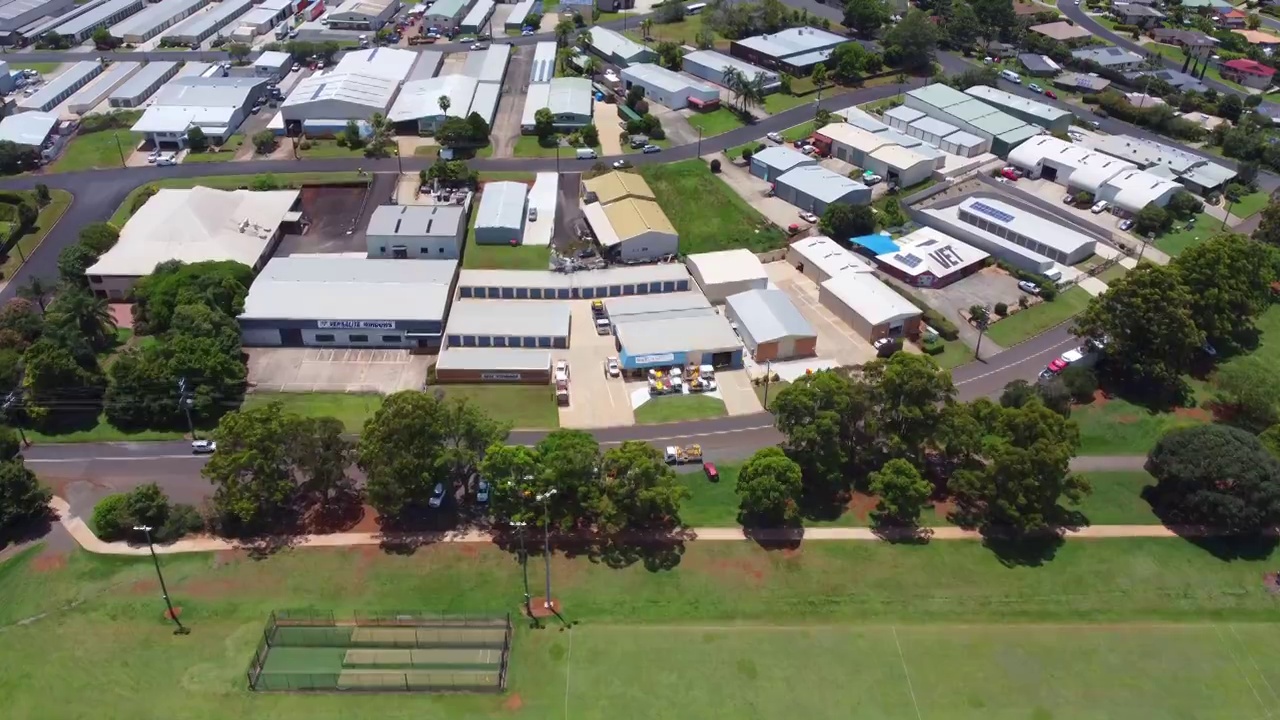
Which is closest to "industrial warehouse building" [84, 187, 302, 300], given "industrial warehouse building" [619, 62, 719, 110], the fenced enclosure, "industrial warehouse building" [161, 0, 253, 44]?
the fenced enclosure

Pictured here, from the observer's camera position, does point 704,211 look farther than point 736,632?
Yes

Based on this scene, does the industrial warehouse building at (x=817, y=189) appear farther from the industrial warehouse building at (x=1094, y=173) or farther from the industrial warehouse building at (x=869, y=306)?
the industrial warehouse building at (x=1094, y=173)

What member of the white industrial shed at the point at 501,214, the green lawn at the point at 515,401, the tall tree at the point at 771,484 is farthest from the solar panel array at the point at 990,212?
the green lawn at the point at 515,401

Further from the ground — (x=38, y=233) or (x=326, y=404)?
(x=38, y=233)

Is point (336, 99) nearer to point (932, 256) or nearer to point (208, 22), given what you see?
point (208, 22)

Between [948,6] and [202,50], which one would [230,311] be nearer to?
[202,50]

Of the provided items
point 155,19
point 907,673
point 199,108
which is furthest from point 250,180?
point 907,673
